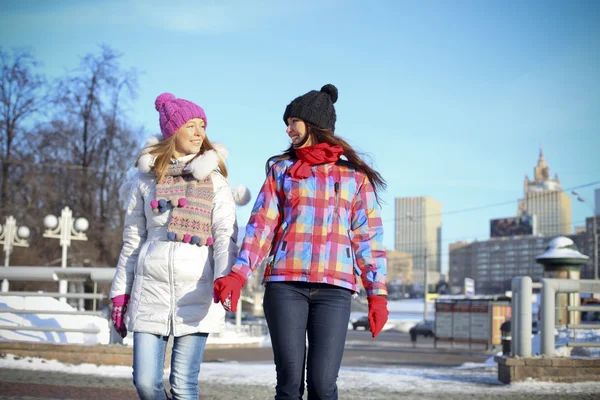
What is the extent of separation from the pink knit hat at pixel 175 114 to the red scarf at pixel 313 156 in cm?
67

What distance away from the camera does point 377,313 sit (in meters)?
3.65

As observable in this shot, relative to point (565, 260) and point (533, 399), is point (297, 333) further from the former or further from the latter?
point (565, 260)

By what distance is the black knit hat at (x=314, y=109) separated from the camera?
156 inches

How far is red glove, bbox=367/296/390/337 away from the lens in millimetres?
3637

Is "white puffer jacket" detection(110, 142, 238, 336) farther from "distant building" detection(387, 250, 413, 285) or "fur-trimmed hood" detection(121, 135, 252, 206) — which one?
"distant building" detection(387, 250, 413, 285)

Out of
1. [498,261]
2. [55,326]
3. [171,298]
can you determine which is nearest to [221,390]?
[55,326]

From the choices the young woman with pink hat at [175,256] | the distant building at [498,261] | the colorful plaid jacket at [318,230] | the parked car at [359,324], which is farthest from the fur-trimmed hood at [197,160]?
the distant building at [498,261]

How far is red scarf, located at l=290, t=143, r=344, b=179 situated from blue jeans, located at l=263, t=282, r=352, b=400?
61cm

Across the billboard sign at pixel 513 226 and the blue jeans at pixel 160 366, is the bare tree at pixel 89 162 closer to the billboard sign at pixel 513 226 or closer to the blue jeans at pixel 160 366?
the blue jeans at pixel 160 366

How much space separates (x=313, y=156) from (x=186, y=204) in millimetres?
728

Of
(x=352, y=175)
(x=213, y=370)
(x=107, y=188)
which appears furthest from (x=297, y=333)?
(x=107, y=188)

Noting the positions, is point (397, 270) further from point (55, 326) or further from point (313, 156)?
point (313, 156)

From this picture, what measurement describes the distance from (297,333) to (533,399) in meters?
4.16

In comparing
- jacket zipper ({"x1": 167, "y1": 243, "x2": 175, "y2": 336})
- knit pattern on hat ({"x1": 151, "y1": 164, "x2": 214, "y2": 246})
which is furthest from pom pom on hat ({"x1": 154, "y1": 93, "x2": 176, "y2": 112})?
jacket zipper ({"x1": 167, "y1": 243, "x2": 175, "y2": 336})
